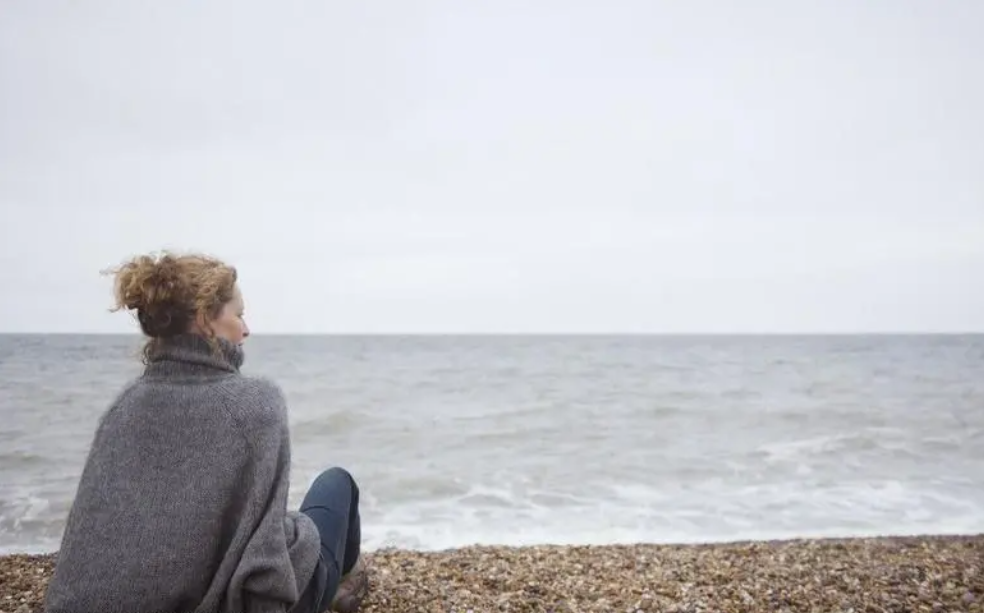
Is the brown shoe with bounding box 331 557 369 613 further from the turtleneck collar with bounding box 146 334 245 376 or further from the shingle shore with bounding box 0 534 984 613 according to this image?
the turtleneck collar with bounding box 146 334 245 376

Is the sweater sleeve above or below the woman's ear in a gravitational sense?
below

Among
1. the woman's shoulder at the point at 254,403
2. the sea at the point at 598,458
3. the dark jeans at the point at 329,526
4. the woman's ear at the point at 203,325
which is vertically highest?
the woman's ear at the point at 203,325

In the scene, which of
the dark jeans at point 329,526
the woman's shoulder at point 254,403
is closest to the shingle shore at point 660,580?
the dark jeans at point 329,526

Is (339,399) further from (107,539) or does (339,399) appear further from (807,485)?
(107,539)

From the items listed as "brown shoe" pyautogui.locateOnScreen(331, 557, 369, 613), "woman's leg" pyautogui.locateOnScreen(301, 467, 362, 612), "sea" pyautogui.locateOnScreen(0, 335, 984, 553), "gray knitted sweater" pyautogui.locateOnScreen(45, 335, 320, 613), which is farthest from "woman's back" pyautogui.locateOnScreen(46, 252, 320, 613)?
"brown shoe" pyautogui.locateOnScreen(331, 557, 369, 613)

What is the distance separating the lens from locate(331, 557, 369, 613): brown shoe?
353cm

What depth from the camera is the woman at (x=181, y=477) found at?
85.4 inches

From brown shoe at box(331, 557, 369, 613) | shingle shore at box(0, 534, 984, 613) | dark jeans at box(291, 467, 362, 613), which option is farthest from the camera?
shingle shore at box(0, 534, 984, 613)

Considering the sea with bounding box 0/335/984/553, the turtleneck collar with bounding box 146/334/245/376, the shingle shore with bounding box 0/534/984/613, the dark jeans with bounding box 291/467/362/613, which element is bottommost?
the sea with bounding box 0/335/984/553

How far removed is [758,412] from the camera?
17.3 meters

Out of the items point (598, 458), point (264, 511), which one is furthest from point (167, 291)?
point (598, 458)

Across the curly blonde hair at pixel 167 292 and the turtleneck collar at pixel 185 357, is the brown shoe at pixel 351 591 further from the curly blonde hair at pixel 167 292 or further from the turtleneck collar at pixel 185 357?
the curly blonde hair at pixel 167 292

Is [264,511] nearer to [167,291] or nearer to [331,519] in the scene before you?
[331,519]

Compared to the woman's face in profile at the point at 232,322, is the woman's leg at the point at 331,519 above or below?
below
